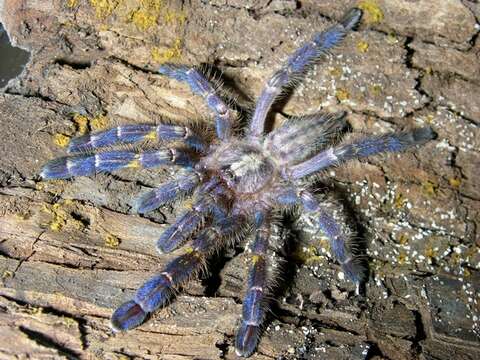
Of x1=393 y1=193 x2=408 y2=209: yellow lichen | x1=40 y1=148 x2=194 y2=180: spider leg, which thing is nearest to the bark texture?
x1=393 y1=193 x2=408 y2=209: yellow lichen

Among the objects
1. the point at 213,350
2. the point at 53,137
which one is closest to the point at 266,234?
the point at 213,350

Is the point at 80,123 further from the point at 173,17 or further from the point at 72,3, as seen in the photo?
the point at 173,17

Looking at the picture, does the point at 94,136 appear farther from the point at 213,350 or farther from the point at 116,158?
the point at 213,350

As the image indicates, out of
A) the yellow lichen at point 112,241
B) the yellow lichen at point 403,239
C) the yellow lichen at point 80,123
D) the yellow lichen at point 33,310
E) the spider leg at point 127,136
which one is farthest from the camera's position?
the yellow lichen at point 403,239

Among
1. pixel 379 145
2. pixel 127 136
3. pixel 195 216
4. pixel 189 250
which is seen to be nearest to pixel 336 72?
pixel 379 145

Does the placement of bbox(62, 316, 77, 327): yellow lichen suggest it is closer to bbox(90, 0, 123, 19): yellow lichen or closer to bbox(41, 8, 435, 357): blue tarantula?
bbox(41, 8, 435, 357): blue tarantula

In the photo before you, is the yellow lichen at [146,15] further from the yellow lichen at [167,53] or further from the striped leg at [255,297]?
the striped leg at [255,297]

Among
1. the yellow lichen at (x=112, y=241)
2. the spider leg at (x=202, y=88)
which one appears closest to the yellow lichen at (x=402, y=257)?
the spider leg at (x=202, y=88)
